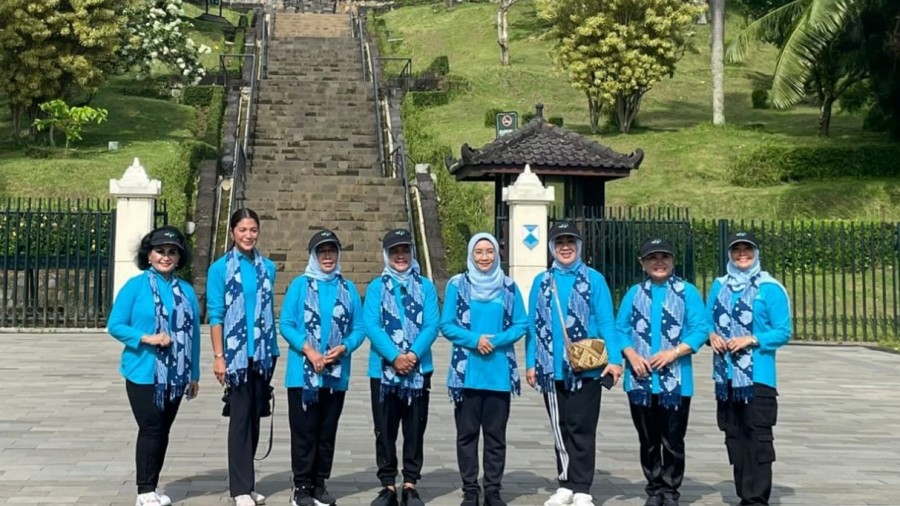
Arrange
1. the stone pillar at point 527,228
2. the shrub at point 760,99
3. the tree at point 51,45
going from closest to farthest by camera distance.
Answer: the stone pillar at point 527,228, the tree at point 51,45, the shrub at point 760,99

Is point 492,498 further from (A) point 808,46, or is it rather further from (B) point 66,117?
(B) point 66,117

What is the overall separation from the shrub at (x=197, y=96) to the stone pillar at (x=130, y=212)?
1750 cm

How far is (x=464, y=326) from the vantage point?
6.36 metres

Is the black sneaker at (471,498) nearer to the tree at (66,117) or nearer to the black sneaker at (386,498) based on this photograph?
the black sneaker at (386,498)

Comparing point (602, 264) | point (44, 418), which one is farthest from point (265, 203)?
point (44, 418)

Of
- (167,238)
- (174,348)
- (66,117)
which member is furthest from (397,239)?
(66,117)

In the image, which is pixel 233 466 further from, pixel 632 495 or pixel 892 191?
pixel 892 191

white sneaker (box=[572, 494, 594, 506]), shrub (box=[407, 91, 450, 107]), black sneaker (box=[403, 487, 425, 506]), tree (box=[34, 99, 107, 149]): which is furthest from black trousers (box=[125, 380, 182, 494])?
shrub (box=[407, 91, 450, 107])

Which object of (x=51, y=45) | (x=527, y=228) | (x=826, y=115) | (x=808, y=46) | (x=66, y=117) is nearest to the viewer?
(x=527, y=228)

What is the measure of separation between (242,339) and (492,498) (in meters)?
1.77

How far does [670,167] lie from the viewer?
28375 mm

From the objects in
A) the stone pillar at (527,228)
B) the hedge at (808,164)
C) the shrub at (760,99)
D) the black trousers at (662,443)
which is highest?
the shrub at (760,99)

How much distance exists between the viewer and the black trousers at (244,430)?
6.19m

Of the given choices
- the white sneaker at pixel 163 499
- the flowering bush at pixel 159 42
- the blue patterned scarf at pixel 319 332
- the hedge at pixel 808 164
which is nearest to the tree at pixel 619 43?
the hedge at pixel 808 164
